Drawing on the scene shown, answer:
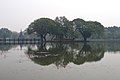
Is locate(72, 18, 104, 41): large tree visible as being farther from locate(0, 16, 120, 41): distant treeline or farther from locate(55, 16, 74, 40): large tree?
locate(55, 16, 74, 40): large tree

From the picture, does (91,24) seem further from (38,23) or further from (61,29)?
(38,23)

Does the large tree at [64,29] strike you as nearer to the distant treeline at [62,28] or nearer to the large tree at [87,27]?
the distant treeline at [62,28]

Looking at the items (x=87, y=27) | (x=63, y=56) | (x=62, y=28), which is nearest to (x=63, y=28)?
(x=62, y=28)

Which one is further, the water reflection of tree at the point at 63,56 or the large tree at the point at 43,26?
the large tree at the point at 43,26

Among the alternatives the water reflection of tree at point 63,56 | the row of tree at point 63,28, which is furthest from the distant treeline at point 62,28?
the water reflection of tree at point 63,56

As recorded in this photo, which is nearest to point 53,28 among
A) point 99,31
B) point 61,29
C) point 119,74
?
point 61,29

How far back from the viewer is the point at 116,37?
98.1 metres

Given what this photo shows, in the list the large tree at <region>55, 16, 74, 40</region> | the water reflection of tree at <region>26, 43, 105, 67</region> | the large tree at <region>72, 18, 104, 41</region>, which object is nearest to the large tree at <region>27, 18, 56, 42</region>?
the large tree at <region>55, 16, 74, 40</region>

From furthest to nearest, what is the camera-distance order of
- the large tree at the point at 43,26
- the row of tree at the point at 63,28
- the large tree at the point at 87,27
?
the large tree at the point at 87,27 → the row of tree at the point at 63,28 → the large tree at the point at 43,26

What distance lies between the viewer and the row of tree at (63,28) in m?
69.4

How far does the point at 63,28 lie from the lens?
72.6m

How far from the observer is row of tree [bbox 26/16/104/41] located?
69375 millimetres

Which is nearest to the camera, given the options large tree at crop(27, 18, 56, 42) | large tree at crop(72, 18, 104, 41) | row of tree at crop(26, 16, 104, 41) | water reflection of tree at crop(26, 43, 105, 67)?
water reflection of tree at crop(26, 43, 105, 67)

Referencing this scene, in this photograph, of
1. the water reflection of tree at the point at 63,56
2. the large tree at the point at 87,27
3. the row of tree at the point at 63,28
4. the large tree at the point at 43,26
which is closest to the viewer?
the water reflection of tree at the point at 63,56
